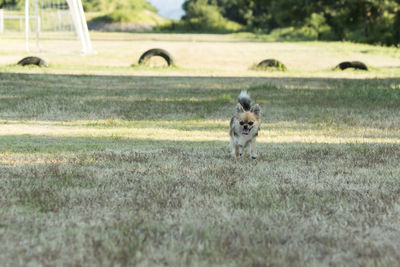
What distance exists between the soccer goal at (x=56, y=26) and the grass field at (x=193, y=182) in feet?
50.5

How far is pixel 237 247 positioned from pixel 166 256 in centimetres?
58

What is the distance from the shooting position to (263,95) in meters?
17.2

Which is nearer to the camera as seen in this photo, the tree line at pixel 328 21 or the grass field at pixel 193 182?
the grass field at pixel 193 182

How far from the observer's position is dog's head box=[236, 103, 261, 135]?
26.4 ft

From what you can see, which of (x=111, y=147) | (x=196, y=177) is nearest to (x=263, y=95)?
(x=111, y=147)

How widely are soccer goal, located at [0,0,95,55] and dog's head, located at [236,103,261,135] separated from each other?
73.5 feet

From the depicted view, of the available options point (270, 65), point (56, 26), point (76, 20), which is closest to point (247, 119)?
point (270, 65)

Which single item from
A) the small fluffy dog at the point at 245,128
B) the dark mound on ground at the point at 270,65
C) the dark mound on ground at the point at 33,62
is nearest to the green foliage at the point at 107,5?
the dark mound on ground at the point at 33,62

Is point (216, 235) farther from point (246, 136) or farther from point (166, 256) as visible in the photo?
point (246, 136)

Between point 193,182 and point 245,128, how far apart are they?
4.87 ft

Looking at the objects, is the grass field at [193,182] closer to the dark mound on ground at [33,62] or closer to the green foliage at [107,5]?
the dark mound on ground at [33,62]

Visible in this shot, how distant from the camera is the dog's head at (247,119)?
805 cm

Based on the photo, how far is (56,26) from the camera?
1711 inches

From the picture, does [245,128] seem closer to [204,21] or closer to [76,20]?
[76,20]
